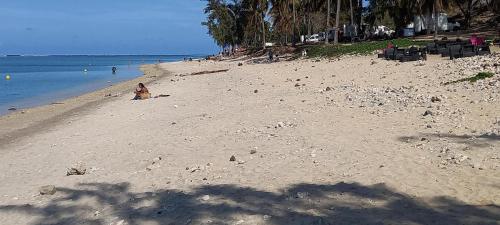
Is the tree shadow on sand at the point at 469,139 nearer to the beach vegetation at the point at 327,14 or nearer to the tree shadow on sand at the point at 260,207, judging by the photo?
the tree shadow on sand at the point at 260,207

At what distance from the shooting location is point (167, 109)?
1786 cm

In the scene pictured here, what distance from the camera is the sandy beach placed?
6.08 m

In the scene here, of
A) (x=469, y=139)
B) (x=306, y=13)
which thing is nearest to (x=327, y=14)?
(x=306, y=13)

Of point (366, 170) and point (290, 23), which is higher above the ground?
point (290, 23)

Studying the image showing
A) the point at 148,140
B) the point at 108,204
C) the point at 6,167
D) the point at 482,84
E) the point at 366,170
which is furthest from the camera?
the point at 482,84

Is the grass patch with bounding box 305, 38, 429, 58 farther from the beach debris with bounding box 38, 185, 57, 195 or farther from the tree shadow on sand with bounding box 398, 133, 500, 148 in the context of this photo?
the beach debris with bounding box 38, 185, 57, 195

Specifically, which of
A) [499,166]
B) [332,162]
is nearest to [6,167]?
[332,162]

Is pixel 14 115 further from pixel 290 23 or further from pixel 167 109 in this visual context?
pixel 290 23

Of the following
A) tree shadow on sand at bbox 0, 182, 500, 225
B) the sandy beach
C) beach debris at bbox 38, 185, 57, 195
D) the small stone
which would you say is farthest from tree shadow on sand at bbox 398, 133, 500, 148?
beach debris at bbox 38, 185, 57, 195

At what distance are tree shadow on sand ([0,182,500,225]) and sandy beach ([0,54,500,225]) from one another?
0.02 m

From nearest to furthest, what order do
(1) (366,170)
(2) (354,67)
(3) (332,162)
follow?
1. (1) (366,170)
2. (3) (332,162)
3. (2) (354,67)

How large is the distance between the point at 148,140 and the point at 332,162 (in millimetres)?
5169

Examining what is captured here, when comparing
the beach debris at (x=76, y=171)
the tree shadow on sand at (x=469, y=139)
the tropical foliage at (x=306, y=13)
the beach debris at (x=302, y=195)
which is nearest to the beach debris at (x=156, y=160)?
the beach debris at (x=76, y=171)

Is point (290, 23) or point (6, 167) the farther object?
point (290, 23)
